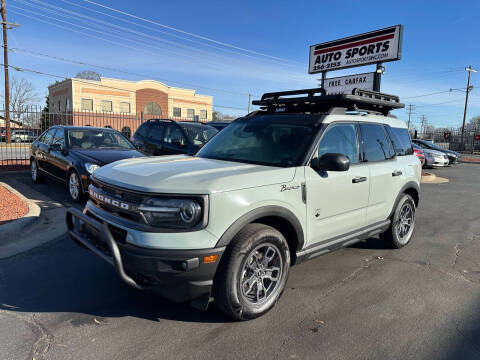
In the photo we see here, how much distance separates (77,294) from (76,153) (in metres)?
4.53

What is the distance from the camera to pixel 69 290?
355 cm

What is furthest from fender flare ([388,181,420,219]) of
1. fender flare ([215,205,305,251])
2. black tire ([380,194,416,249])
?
fender flare ([215,205,305,251])

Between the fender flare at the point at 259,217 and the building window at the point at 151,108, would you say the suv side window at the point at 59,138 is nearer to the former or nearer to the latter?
the fender flare at the point at 259,217

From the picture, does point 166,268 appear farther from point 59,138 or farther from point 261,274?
point 59,138

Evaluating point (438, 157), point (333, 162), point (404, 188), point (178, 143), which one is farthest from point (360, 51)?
point (333, 162)

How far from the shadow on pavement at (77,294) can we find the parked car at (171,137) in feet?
16.4

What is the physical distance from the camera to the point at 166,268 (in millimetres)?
2619

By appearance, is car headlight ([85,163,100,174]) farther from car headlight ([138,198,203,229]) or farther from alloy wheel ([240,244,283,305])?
alloy wheel ([240,244,283,305])

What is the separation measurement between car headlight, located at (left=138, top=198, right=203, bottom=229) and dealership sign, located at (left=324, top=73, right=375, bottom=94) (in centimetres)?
1192

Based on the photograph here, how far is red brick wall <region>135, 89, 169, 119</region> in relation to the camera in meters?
48.7

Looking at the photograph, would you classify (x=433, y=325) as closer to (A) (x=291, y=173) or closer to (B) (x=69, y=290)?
(A) (x=291, y=173)

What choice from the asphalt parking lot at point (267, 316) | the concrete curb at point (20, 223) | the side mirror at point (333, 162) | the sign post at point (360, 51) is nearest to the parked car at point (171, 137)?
the concrete curb at point (20, 223)

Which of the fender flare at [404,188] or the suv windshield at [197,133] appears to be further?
the suv windshield at [197,133]

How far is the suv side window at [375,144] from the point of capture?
4.34 metres
